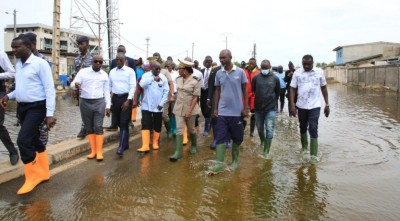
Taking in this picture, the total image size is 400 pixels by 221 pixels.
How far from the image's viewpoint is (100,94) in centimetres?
586

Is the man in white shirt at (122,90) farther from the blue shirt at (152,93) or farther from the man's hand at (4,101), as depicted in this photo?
the man's hand at (4,101)

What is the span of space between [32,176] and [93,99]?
1.73 m

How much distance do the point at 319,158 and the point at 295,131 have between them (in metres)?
2.87

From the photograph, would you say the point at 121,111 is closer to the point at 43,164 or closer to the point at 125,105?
the point at 125,105

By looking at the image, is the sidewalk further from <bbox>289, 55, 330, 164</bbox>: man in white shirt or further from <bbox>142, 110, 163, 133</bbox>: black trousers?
<bbox>289, 55, 330, 164</bbox>: man in white shirt

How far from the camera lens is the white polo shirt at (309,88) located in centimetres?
599

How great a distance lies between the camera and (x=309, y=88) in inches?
237

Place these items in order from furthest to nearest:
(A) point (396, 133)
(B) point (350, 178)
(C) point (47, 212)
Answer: (A) point (396, 133) < (B) point (350, 178) < (C) point (47, 212)

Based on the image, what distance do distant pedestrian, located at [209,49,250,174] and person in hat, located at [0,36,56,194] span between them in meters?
2.33

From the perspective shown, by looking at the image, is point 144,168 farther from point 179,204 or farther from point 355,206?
point 355,206

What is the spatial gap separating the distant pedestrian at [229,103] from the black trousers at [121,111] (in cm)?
192

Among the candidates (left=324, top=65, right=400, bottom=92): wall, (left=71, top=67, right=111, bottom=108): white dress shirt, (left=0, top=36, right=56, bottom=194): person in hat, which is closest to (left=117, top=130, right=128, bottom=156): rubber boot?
(left=71, top=67, right=111, bottom=108): white dress shirt

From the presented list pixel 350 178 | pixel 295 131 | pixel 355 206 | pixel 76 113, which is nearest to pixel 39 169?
pixel 355 206

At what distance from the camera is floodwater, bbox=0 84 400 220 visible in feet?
12.1
